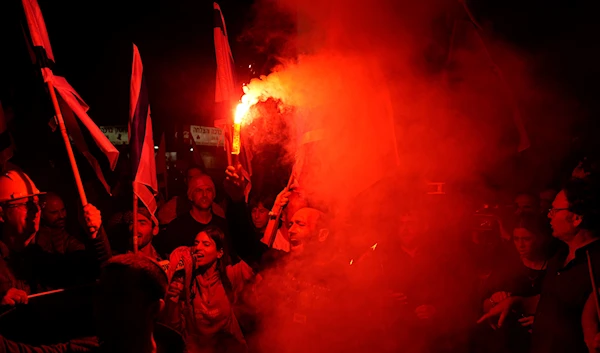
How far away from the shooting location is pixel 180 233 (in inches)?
164

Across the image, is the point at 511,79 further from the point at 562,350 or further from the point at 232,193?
the point at 232,193

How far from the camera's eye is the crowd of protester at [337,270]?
2732mm

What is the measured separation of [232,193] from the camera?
11.9ft

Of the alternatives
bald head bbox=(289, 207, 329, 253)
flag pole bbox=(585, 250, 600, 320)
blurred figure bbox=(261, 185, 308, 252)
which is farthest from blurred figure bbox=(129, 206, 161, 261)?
flag pole bbox=(585, 250, 600, 320)

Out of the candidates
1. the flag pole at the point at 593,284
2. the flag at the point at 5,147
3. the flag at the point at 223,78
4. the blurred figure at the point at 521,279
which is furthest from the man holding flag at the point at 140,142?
the flag pole at the point at 593,284

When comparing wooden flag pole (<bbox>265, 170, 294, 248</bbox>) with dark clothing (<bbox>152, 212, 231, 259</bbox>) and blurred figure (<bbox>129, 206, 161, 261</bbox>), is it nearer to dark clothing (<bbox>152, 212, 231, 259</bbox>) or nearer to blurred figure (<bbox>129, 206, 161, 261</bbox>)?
dark clothing (<bbox>152, 212, 231, 259</bbox>)

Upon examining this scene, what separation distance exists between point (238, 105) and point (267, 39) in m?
2.20

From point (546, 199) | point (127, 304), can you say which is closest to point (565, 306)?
point (546, 199)

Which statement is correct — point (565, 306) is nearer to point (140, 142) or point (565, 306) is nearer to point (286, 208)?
point (286, 208)

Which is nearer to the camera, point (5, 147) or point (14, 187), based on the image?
point (14, 187)

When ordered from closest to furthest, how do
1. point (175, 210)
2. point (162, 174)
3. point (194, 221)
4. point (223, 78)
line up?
point (223, 78) → point (194, 221) → point (175, 210) → point (162, 174)

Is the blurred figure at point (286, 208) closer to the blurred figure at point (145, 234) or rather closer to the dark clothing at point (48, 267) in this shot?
the blurred figure at point (145, 234)

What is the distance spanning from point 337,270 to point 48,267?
2372mm

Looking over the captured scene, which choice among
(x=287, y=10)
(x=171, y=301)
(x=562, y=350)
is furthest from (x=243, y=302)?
(x=287, y=10)
